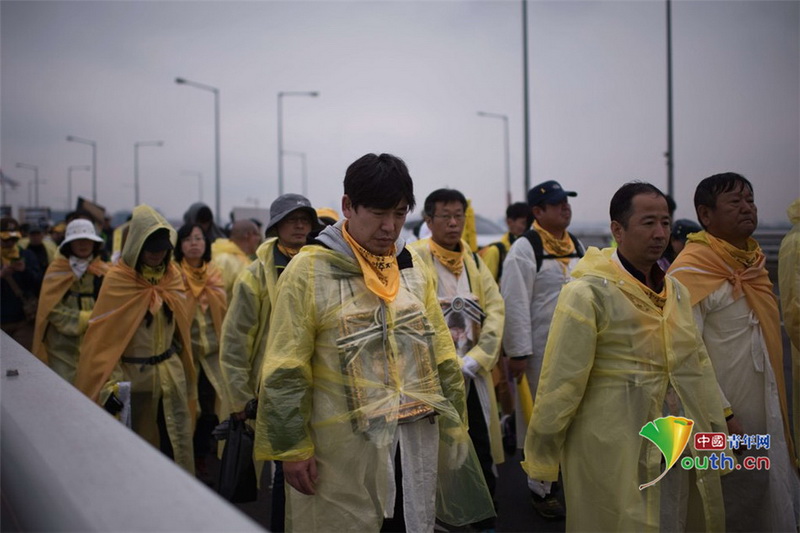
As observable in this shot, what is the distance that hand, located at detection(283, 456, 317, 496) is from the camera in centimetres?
264

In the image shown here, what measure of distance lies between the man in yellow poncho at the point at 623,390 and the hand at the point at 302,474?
1018 millimetres

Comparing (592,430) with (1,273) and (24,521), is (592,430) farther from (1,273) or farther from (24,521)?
(1,273)

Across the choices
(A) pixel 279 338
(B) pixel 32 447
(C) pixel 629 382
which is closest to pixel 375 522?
A: (A) pixel 279 338

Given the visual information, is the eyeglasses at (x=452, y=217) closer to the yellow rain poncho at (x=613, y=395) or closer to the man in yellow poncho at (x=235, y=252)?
the yellow rain poncho at (x=613, y=395)

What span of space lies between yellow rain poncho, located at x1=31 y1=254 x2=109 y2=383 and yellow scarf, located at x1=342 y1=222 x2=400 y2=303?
3.99 m

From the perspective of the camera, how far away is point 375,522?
106 inches

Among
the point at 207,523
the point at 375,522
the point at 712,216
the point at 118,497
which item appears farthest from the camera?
the point at 712,216

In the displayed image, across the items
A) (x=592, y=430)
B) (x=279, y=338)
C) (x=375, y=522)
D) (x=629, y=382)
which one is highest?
(x=279, y=338)

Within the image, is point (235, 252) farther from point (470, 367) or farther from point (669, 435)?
point (669, 435)

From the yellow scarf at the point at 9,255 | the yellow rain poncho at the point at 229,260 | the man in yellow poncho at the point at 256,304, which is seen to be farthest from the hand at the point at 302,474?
the yellow scarf at the point at 9,255

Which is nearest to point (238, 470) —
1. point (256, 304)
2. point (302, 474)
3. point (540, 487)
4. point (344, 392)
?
point (256, 304)

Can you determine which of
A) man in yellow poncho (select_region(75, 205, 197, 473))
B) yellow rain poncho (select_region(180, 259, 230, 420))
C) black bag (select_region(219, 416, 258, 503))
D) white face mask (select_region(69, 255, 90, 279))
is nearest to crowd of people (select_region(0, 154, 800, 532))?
black bag (select_region(219, 416, 258, 503))

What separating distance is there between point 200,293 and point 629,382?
4.46 meters

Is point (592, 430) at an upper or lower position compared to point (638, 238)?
lower
